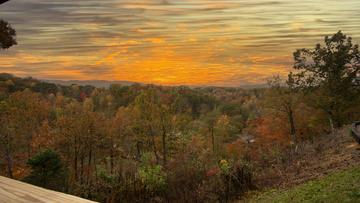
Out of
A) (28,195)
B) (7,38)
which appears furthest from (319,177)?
(28,195)

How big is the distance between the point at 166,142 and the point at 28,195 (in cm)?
5827

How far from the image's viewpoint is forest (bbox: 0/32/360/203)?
84.1 feet

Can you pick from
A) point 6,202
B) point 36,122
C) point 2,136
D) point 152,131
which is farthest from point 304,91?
point 6,202

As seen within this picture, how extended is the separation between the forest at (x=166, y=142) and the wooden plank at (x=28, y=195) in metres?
21.3

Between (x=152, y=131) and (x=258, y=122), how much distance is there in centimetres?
1544

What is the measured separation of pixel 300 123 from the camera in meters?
52.3

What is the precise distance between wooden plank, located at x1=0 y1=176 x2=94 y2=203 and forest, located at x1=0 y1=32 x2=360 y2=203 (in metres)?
21.3

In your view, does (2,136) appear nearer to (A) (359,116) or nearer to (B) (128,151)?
(B) (128,151)

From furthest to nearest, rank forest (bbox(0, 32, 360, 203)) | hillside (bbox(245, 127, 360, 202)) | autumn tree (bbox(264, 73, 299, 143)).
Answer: autumn tree (bbox(264, 73, 299, 143)) < forest (bbox(0, 32, 360, 203)) < hillside (bbox(245, 127, 360, 202))

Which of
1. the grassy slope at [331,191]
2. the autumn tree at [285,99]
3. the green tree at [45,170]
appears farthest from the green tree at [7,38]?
the autumn tree at [285,99]

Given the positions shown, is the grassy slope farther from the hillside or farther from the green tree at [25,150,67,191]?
the green tree at [25,150,67,191]

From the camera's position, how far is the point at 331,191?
558 inches

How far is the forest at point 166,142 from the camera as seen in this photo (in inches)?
1009

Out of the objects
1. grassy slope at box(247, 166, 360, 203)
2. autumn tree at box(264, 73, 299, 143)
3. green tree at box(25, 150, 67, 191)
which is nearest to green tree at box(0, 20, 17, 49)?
grassy slope at box(247, 166, 360, 203)
